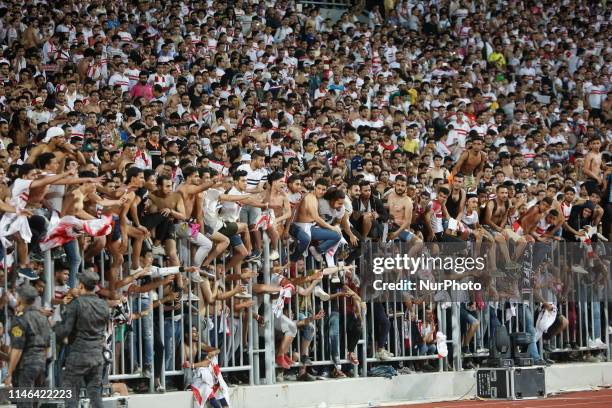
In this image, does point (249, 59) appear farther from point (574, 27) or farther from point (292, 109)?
point (574, 27)

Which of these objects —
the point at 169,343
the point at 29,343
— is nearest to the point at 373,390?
the point at 169,343

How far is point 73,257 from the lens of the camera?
1422 centimetres

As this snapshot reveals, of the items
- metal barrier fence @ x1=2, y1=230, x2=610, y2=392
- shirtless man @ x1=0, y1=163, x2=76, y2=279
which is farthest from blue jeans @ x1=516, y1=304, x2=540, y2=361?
shirtless man @ x1=0, y1=163, x2=76, y2=279

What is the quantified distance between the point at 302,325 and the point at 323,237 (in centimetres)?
120

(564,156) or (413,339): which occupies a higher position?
(564,156)

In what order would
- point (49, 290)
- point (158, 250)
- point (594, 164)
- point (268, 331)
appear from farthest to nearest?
1. point (594, 164)
2. point (268, 331)
3. point (158, 250)
4. point (49, 290)

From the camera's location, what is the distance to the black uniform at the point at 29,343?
1245cm

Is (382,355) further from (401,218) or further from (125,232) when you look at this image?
(125,232)

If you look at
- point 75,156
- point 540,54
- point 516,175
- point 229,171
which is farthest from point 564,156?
point 75,156

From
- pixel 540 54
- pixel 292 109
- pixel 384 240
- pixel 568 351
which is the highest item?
pixel 540 54

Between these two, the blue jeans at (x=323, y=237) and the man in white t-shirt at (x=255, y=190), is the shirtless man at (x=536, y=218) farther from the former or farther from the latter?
the blue jeans at (x=323, y=237)

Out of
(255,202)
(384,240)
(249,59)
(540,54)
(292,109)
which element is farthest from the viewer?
(540,54)

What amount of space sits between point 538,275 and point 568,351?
5.34 feet

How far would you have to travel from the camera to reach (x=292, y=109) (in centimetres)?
2508
